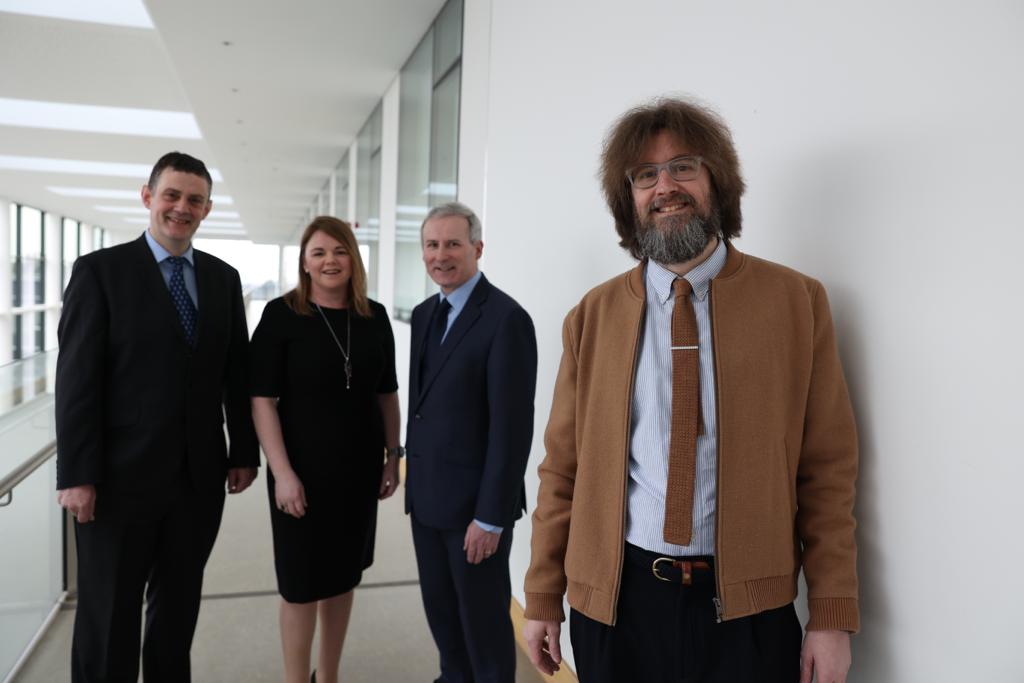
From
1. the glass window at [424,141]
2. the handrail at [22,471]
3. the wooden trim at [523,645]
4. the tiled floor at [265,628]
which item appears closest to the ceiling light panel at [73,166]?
the glass window at [424,141]

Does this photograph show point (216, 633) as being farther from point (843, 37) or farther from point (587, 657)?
point (843, 37)

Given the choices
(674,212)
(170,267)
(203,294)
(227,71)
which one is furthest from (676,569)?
(227,71)

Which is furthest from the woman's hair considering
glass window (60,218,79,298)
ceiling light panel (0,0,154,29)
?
glass window (60,218,79,298)

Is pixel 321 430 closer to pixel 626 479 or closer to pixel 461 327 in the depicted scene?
pixel 461 327

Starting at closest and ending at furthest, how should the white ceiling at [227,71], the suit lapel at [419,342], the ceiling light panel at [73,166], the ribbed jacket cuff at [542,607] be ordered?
1. the ribbed jacket cuff at [542,607]
2. the suit lapel at [419,342]
3. the white ceiling at [227,71]
4. the ceiling light panel at [73,166]

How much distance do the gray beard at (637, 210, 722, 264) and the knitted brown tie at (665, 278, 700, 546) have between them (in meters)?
0.16

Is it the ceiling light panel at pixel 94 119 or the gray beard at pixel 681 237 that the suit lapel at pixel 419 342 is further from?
the ceiling light panel at pixel 94 119

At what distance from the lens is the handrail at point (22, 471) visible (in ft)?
7.75

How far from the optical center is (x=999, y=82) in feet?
3.80

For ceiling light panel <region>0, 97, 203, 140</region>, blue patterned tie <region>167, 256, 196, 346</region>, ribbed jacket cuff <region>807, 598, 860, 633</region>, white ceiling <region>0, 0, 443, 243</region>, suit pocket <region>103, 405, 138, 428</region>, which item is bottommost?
ribbed jacket cuff <region>807, 598, 860, 633</region>

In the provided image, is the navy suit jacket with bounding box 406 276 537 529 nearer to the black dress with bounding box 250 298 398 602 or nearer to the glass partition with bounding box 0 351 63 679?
the black dress with bounding box 250 298 398 602

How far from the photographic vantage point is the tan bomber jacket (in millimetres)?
1352

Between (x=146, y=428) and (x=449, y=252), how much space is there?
108cm

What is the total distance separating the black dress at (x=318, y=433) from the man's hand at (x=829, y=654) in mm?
1631
